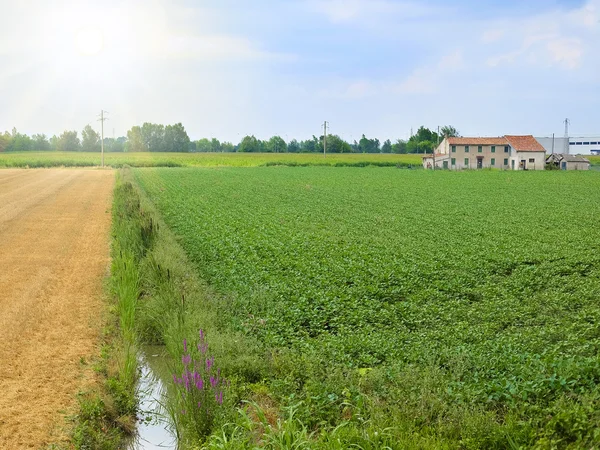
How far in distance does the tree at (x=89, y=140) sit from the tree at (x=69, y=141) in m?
1.39

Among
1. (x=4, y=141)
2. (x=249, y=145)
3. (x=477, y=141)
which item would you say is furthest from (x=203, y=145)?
(x=477, y=141)

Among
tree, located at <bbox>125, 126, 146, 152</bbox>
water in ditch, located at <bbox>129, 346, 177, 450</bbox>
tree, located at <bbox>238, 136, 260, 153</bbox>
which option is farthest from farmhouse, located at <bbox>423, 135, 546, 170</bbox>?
tree, located at <bbox>125, 126, 146, 152</bbox>

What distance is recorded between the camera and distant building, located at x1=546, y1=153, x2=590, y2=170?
274ft

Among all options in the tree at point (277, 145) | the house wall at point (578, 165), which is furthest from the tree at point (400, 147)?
the house wall at point (578, 165)

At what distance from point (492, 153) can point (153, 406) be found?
8631 centimetres

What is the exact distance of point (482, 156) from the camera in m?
87.6

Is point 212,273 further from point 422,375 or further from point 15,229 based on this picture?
point 15,229

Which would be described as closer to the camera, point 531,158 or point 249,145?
point 531,158

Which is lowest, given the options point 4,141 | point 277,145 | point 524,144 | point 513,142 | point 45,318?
point 45,318

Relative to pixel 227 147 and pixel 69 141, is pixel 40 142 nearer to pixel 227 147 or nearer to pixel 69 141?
pixel 69 141

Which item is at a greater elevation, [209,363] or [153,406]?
[209,363]

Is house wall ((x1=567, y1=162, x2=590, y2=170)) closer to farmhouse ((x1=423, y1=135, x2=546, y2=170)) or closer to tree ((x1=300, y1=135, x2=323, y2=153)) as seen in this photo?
farmhouse ((x1=423, y1=135, x2=546, y2=170))

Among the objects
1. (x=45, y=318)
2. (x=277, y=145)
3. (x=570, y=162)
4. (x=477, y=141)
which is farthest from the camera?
(x=277, y=145)

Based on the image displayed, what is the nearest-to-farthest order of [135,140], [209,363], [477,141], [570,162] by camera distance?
1. [209,363]
2. [570,162]
3. [477,141]
4. [135,140]
